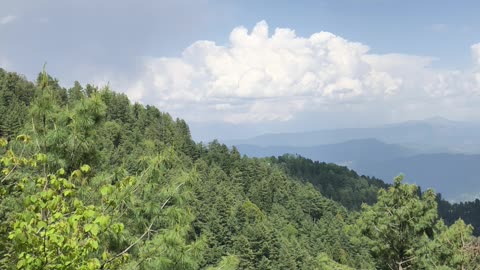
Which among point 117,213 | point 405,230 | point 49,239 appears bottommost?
point 405,230

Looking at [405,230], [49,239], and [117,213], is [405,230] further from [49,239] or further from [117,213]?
[49,239]

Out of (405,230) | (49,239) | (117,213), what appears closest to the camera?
(49,239)

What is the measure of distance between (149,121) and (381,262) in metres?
96.8

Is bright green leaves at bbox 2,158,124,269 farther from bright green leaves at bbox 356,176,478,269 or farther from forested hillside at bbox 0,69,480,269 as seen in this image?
bright green leaves at bbox 356,176,478,269

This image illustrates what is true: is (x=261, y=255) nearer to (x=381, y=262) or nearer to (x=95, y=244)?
(x=381, y=262)

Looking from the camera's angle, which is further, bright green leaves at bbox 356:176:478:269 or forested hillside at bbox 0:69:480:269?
bright green leaves at bbox 356:176:478:269

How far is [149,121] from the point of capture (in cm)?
11138

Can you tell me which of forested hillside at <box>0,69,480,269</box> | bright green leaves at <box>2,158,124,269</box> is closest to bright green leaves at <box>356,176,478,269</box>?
forested hillside at <box>0,69,480,269</box>

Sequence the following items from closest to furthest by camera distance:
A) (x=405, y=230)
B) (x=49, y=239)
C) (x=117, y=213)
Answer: (x=49, y=239) → (x=117, y=213) → (x=405, y=230)

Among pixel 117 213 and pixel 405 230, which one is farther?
pixel 405 230

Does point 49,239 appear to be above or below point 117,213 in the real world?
above

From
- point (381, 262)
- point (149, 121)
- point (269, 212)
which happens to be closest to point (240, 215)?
point (269, 212)

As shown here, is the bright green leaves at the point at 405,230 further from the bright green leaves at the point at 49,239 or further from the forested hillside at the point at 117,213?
the bright green leaves at the point at 49,239

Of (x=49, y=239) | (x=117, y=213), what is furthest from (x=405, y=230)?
(x=49, y=239)
